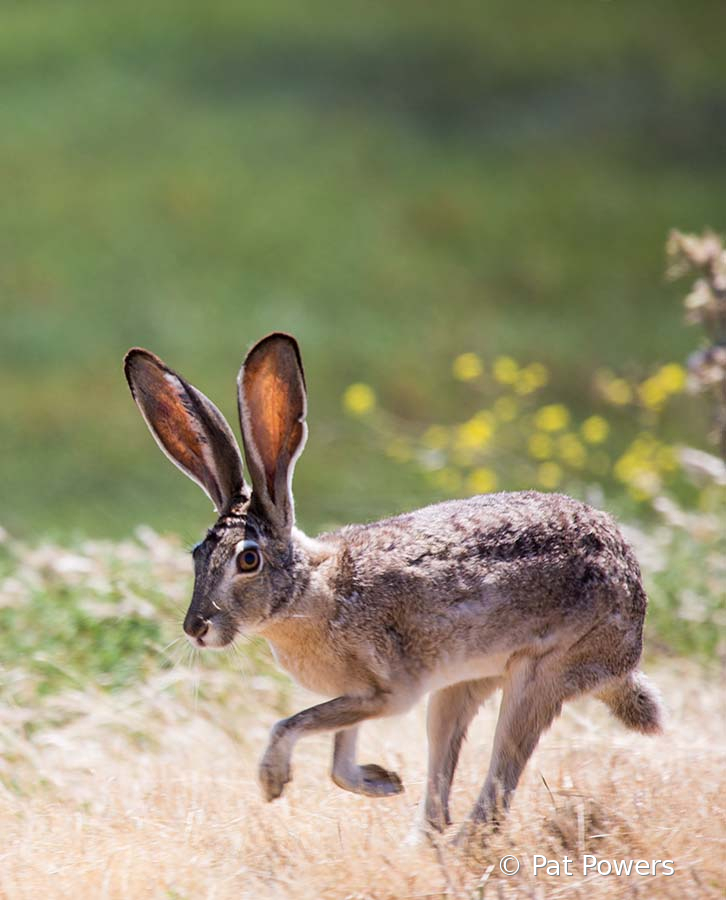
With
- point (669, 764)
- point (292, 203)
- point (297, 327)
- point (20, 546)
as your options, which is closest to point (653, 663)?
point (669, 764)

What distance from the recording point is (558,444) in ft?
34.7

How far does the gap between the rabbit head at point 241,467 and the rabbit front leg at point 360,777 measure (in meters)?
0.51

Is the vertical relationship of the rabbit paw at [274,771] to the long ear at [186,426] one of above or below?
below

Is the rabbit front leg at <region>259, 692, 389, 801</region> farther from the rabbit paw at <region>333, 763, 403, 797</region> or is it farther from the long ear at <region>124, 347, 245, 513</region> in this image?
the long ear at <region>124, 347, 245, 513</region>

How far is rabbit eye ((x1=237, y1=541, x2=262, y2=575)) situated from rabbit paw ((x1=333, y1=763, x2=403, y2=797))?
0.73 meters

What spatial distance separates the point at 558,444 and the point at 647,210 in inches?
368

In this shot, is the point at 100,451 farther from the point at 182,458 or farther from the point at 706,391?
the point at 182,458

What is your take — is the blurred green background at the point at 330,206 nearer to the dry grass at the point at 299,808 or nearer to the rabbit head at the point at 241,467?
the dry grass at the point at 299,808

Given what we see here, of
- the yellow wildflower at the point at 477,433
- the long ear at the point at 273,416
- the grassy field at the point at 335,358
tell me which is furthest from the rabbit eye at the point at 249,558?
the yellow wildflower at the point at 477,433

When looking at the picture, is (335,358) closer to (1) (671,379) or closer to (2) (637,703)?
(1) (671,379)

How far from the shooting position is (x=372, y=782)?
4699 millimetres

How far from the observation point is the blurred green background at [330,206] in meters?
14.6

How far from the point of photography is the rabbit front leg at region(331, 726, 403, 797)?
4.69 meters

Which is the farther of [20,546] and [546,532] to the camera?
[20,546]
